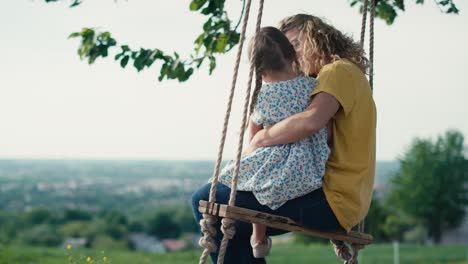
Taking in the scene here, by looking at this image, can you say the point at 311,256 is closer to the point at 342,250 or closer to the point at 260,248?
the point at 342,250

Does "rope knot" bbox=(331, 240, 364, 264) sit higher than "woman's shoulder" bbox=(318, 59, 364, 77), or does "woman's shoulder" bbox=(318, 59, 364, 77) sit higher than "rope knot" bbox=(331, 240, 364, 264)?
"woman's shoulder" bbox=(318, 59, 364, 77)

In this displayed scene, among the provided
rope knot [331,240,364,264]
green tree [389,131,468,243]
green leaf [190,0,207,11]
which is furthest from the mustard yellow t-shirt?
green tree [389,131,468,243]

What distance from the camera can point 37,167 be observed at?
8694 centimetres

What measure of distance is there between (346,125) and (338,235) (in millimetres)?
430

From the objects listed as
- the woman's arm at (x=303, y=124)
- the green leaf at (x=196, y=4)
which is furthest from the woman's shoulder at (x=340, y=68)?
the green leaf at (x=196, y=4)

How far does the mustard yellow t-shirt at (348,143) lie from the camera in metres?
2.82

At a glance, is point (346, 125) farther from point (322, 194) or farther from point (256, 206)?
point (256, 206)

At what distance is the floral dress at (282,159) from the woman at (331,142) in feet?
0.12

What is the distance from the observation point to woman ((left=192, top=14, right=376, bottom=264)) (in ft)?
9.12

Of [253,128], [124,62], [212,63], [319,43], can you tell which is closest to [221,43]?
[212,63]

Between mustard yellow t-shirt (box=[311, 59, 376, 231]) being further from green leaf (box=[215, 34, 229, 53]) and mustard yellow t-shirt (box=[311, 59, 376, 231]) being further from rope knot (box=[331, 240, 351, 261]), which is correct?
green leaf (box=[215, 34, 229, 53])

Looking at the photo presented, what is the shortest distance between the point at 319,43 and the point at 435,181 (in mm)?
35318

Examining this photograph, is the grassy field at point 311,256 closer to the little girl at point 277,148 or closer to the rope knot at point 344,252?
the rope knot at point 344,252

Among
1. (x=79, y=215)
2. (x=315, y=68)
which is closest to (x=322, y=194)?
(x=315, y=68)
